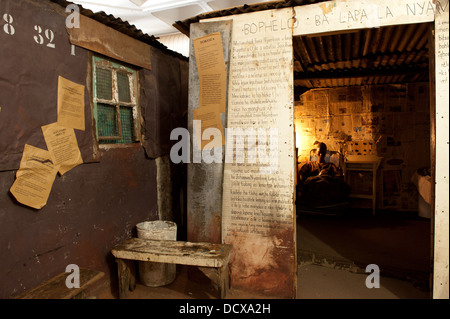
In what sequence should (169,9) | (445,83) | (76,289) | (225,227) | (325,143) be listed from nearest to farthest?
(76,289)
(445,83)
(225,227)
(169,9)
(325,143)

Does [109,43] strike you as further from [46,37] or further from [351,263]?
[351,263]

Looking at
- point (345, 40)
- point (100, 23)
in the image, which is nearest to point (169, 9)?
point (100, 23)

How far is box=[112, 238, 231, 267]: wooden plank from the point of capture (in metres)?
2.86

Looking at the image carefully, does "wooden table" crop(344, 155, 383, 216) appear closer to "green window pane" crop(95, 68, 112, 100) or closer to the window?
the window

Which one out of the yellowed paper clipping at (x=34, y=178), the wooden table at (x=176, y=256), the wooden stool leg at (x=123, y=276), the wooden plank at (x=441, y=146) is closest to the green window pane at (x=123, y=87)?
the yellowed paper clipping at (x=34, y=178)

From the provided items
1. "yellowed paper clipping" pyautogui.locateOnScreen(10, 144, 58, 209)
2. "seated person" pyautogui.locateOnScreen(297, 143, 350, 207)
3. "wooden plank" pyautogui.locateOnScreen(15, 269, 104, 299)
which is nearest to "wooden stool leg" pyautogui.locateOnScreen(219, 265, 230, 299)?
"wooden plank" pyautogui.locateOnScreen(15, 269, 104, 299)

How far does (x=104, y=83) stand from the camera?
11.3 ft

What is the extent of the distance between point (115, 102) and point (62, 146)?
0.95 meters

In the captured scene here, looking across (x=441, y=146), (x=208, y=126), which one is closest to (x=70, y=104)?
(x=208, y=126)

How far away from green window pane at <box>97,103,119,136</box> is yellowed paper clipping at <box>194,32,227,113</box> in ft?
3.60

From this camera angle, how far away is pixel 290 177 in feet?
10.2

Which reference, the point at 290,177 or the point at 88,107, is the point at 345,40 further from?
the point at 88,107

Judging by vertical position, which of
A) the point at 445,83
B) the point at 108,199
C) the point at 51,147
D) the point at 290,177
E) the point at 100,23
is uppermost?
the point at 100,23

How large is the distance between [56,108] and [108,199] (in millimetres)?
1148
